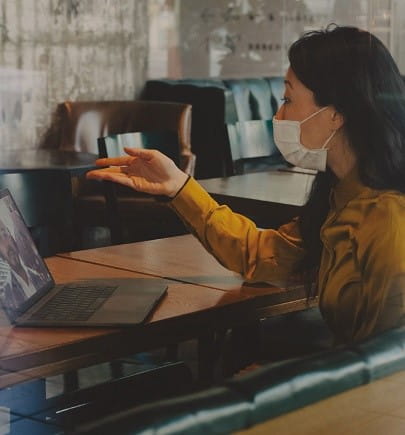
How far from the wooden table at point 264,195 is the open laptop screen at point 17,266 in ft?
3.15

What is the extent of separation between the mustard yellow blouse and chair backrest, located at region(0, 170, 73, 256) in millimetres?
600

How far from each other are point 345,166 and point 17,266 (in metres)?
0.61

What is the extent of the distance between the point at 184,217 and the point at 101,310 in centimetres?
39

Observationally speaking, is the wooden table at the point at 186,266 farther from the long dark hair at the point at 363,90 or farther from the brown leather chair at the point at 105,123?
the brown leather chair at the point at 105,123

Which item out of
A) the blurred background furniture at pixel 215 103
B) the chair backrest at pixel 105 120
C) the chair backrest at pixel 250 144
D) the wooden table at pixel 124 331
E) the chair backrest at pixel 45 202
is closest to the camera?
the wooden table at pixel 124 331

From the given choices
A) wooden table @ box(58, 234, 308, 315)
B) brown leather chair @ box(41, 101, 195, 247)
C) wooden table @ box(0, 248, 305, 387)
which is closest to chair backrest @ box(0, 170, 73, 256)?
wooden table @ box(58, 234, 308, 315)

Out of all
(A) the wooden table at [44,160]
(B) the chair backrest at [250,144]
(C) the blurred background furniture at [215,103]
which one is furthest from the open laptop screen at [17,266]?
(C) the blurred background furniture at [215,103]

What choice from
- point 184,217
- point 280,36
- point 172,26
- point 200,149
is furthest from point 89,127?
point 184,217

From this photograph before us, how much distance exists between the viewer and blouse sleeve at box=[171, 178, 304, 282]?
2.02m

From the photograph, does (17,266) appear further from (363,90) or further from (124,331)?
(363,90)

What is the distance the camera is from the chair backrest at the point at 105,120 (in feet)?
17.6

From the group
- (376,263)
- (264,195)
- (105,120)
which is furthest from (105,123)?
(376,263)

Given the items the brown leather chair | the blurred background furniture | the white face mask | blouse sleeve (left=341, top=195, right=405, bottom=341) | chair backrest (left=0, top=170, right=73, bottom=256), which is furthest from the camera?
the blurred background furniture

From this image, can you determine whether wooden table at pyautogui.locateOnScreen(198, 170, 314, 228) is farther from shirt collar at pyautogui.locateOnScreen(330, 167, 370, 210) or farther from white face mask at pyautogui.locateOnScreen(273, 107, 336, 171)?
shirt collar at pyautogui.locateOnScreen(330, 167, 370, 210)
